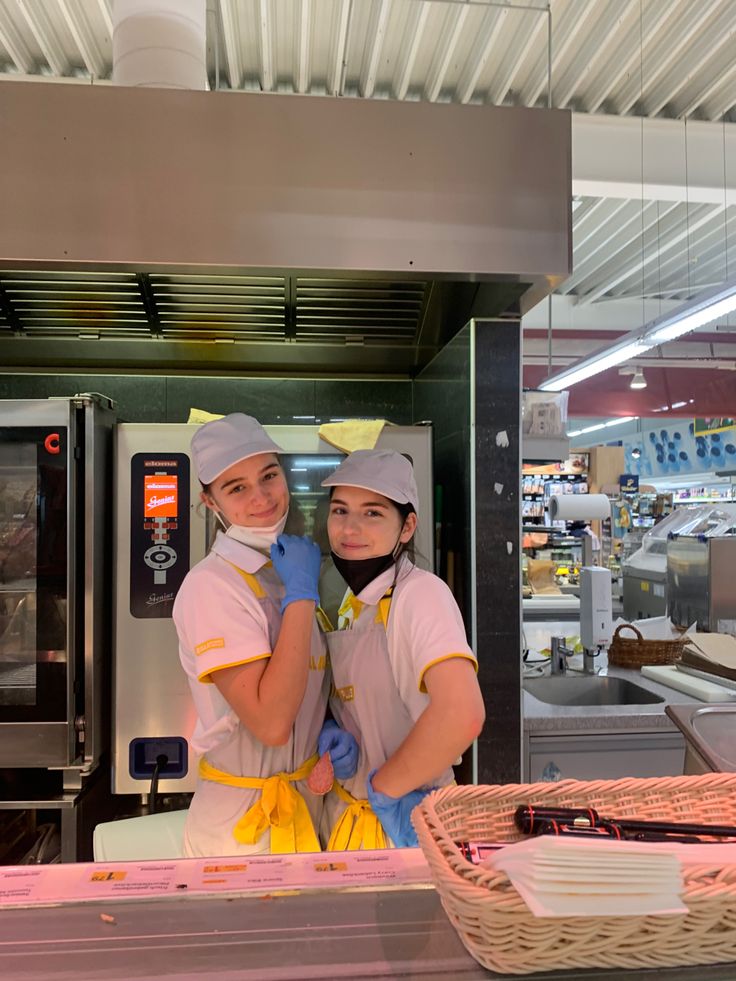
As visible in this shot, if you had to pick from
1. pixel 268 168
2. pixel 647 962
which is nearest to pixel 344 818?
pixel 647 962

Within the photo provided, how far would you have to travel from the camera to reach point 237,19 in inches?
155

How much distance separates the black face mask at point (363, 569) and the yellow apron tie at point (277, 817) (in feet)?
1.66

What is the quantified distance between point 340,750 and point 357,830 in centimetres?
19

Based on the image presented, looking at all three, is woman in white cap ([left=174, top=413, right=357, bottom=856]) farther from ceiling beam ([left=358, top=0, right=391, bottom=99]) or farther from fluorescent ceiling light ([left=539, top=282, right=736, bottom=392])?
fluorescent ceiling light ([left=539, top=282, right=736, bottom=392])

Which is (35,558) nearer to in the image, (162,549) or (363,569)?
(162,549)

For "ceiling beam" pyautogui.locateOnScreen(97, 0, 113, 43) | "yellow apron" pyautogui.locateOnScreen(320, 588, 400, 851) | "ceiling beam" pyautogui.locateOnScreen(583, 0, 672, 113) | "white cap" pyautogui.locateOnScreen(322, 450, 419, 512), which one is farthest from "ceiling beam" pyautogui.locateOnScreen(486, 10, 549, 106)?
"yellow apron" pyautogui.locateOnScreen(320, 588, 400, 851)

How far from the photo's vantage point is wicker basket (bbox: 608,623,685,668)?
359 centimetres

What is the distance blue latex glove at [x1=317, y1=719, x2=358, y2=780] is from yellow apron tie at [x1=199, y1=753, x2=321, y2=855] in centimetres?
12

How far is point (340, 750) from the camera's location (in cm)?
175

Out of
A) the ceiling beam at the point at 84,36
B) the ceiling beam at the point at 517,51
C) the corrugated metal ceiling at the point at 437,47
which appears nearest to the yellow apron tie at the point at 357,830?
the ceiling beam at the point at 517,51

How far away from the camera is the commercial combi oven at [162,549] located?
2508mm

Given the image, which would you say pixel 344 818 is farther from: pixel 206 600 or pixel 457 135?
pixel 457 135

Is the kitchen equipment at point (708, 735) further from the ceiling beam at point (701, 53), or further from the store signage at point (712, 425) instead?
the store signage at point (712, 425)

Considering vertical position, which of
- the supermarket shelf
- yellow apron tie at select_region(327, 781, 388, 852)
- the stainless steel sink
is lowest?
the stainless steel sink
